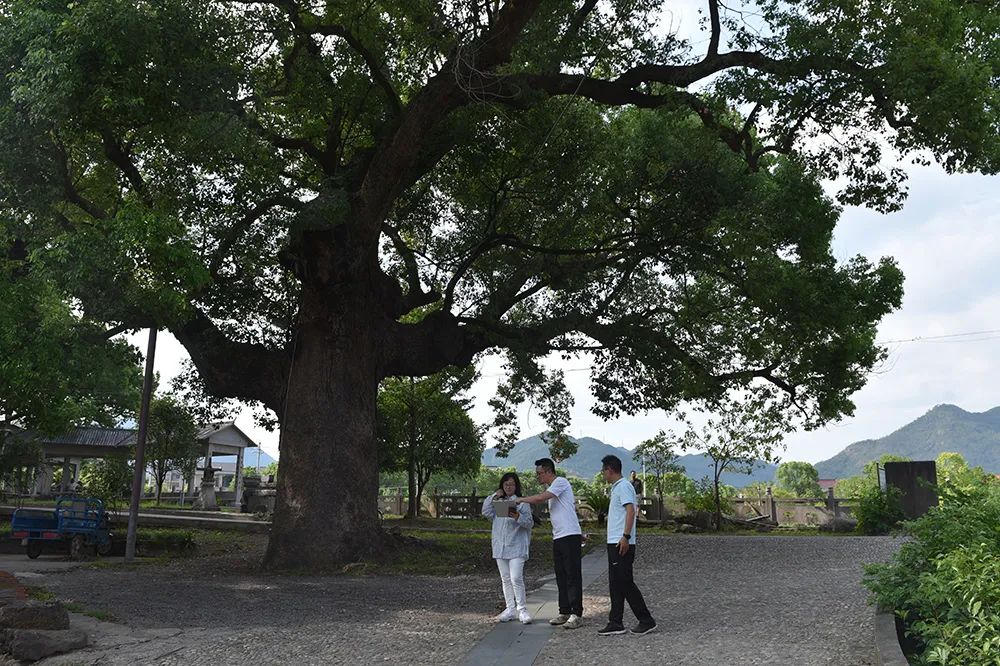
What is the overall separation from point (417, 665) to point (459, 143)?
1070cm

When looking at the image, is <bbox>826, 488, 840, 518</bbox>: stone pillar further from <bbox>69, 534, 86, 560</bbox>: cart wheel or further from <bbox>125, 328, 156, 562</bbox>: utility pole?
<bbox>69, 534, 86, 560</bbox>: cart wheel

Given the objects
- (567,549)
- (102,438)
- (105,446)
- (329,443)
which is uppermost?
(102,438)

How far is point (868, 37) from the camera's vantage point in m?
11.3

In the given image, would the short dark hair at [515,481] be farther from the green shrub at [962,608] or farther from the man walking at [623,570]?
the green shrub at [962,608]

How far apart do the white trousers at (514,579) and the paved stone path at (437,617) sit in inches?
11.4

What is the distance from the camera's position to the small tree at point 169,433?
33.5 meters

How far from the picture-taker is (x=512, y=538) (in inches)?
322

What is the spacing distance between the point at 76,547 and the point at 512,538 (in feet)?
38.7

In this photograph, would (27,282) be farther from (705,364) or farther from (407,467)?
(407,467)

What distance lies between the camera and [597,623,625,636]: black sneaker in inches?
303

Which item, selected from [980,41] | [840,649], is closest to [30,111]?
[840,649]

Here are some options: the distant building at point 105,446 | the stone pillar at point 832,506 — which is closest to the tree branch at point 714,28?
the stone pillar at point 832,506

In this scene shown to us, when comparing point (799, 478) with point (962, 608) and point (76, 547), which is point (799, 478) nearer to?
point (76, 547)

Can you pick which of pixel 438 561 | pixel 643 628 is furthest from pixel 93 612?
pixel 438 561
